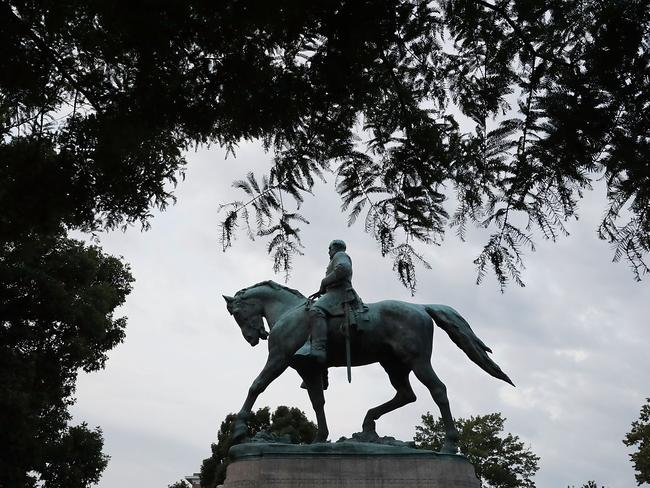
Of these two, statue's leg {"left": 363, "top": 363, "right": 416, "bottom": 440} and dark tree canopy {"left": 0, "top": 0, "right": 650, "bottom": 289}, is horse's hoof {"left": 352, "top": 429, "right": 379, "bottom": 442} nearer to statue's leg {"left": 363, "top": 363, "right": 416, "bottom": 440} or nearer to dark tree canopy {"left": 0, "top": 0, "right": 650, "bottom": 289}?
statue's leg {"left": 363, "top": 363, "right": 416, "bottom": 440}

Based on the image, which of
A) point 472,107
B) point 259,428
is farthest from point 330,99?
point 259,428

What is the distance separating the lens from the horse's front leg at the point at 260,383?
9.96 meters

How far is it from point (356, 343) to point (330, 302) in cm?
60

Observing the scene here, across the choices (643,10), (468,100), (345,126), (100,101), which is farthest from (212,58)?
(643,10)

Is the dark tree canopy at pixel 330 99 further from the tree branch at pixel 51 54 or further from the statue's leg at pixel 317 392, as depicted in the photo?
the statue's leg at pixel 317 392

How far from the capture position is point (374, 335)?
10156mm

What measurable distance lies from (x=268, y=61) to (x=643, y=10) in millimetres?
2226

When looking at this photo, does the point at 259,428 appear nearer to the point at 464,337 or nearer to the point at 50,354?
the point at 50,354

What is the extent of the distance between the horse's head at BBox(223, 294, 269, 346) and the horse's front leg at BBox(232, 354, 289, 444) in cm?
83

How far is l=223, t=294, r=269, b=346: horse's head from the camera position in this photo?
10852 millimetres

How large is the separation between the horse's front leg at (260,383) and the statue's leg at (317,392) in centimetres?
60

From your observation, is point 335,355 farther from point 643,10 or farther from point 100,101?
point 643,10

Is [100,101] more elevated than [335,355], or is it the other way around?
[335,355]

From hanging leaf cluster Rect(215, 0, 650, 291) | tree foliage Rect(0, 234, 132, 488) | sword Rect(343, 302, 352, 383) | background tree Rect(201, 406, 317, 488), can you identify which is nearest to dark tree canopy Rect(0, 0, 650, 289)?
hanging leaf cluster Rect(215, 0, 650, 291)
